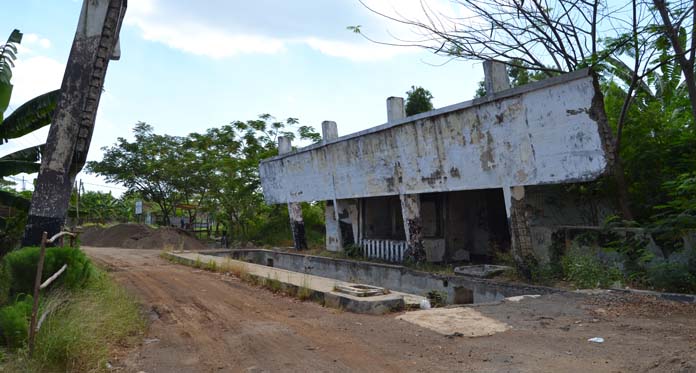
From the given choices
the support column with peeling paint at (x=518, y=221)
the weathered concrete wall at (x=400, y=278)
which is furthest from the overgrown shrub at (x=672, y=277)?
the support column with peeling paint at (x=518, y=221)

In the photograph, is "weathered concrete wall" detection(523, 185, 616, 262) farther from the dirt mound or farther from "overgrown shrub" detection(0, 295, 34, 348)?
the dirt mound

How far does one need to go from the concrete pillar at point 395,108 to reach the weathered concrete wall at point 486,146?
0.31 meters

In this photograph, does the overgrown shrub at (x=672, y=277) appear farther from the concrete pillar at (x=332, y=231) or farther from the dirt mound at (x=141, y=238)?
the dirt mound at (x=141, y=238)

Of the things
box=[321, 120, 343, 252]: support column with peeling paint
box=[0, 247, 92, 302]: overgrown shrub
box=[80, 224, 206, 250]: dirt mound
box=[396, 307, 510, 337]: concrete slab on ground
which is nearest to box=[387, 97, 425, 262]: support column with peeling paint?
box=[321, 120, 343, 252]: support column with peeling paint

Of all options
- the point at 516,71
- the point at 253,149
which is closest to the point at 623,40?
the point at 516,71

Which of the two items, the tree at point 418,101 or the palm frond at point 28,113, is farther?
the tree at point 418,101

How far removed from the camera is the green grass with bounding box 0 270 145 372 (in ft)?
15.6

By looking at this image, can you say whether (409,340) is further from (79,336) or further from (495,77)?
(495,77)

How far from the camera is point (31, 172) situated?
10.1 metres

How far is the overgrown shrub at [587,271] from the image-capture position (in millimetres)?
9073

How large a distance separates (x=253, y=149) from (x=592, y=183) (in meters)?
20.3

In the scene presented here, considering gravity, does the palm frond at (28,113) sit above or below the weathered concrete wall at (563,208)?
above

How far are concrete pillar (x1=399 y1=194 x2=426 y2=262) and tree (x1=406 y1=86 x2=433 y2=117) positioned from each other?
4.84m

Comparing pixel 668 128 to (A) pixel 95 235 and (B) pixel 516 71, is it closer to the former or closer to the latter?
(B) pixel 516 71
